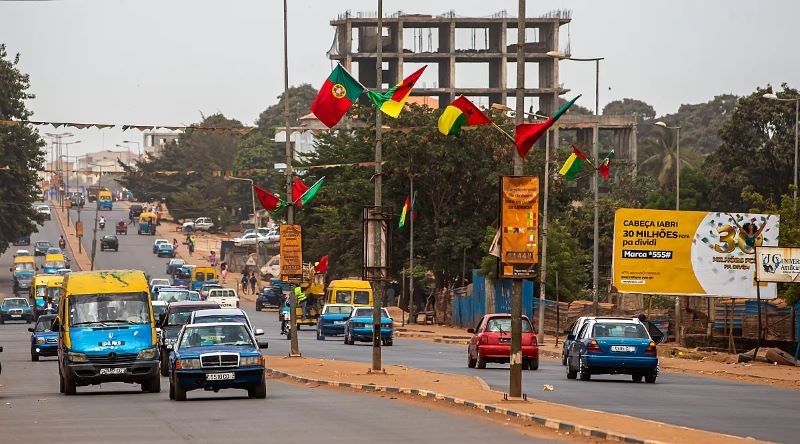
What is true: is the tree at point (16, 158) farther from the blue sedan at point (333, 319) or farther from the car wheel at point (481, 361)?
the car wheel at point (481, 361)

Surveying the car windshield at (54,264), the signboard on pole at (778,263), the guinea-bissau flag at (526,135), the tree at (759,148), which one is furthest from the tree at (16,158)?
the guinea-bissau flag at (526,135)

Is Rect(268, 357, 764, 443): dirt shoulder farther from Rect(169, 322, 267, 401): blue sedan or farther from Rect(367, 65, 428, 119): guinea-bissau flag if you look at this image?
Rect(367, 65, 428, 119): guinea-bissau flag

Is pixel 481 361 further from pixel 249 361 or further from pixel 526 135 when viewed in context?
pixel 526 135

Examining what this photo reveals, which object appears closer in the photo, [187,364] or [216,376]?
[216,376]

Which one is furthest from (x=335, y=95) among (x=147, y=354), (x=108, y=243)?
(x=108, y=243)

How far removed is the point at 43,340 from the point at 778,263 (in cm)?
2317

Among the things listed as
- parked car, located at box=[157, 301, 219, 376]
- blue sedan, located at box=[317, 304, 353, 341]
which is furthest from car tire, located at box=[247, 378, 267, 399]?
blue sedan, located at box=[317, 304, 353, 341]

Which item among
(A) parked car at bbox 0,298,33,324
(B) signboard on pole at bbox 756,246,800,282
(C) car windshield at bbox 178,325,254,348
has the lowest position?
(A) parked car at bbox 0,298,33,324

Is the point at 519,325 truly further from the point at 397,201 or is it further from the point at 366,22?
the point at 366,22

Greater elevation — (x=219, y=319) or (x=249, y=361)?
(x=219, y=319)

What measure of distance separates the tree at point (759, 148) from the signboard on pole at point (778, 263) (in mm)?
44324

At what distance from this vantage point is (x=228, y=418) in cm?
2298

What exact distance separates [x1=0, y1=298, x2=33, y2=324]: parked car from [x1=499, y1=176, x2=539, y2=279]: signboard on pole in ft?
217

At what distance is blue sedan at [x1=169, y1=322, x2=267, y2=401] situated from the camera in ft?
89.4
